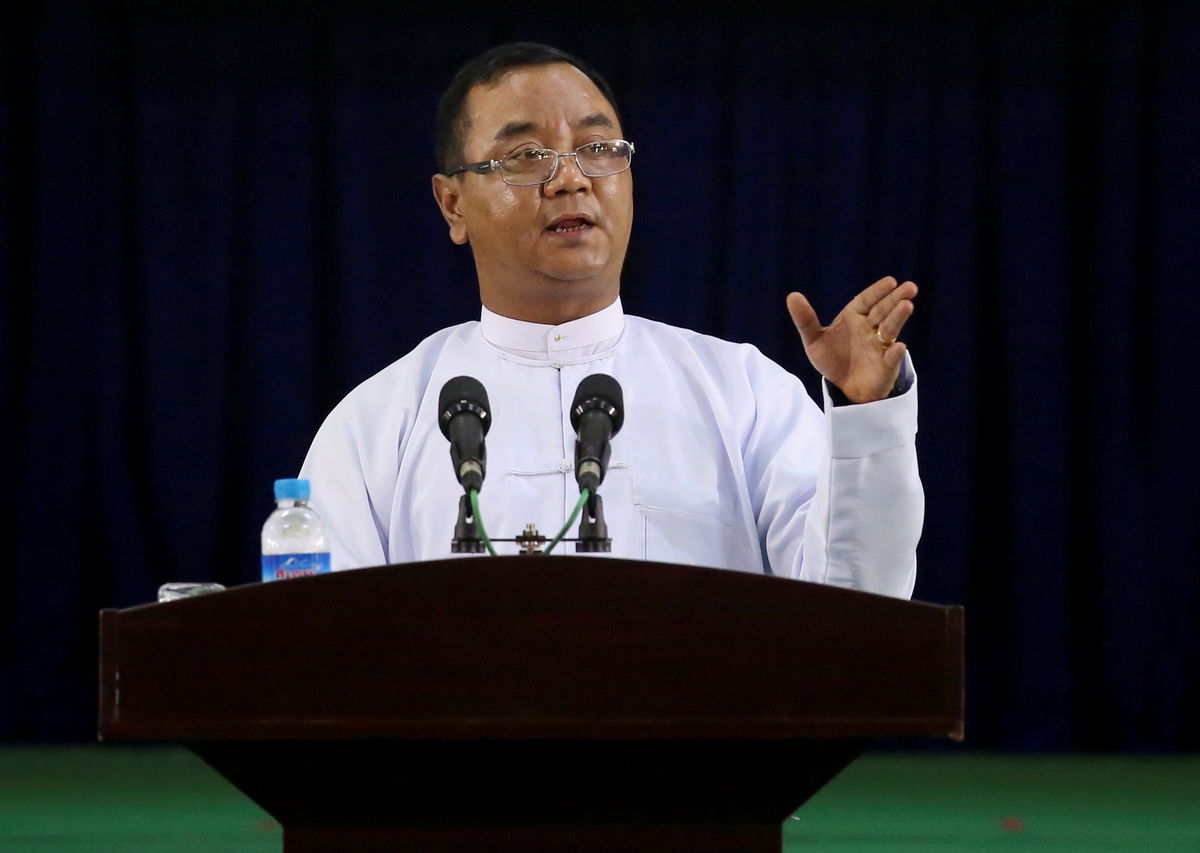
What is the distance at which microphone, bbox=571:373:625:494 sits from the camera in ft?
4.36

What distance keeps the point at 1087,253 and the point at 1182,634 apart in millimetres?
1150

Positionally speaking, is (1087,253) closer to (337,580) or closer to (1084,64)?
(1084,64)

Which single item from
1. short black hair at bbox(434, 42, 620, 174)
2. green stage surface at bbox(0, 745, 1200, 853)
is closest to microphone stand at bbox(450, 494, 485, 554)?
short black hair at bbox(434, 42, 620, 174)

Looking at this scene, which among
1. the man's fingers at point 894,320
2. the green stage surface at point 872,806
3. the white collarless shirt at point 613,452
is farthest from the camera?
the green stage surface at point 872,806

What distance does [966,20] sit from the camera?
4.45m

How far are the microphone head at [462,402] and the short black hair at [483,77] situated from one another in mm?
777

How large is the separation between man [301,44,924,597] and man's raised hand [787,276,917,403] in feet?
1.45

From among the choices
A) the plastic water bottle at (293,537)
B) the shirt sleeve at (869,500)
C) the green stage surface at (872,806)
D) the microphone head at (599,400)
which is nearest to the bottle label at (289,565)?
the plastic water bottle at (293,537)

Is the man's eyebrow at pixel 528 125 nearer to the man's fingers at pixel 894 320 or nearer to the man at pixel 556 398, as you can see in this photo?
the man at pixel 556 398

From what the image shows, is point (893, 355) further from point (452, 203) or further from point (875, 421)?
point (452, 203)

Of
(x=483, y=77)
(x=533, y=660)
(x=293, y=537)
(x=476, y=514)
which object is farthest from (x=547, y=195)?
(x=533, y=660)

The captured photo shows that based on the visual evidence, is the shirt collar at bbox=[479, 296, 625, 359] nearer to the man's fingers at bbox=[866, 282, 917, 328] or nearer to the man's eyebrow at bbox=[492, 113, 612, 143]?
the man's eyebrow at bbox=[492, 113, 612, 143]

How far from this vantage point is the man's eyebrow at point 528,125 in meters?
2.04

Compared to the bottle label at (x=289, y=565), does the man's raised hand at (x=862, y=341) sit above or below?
above
